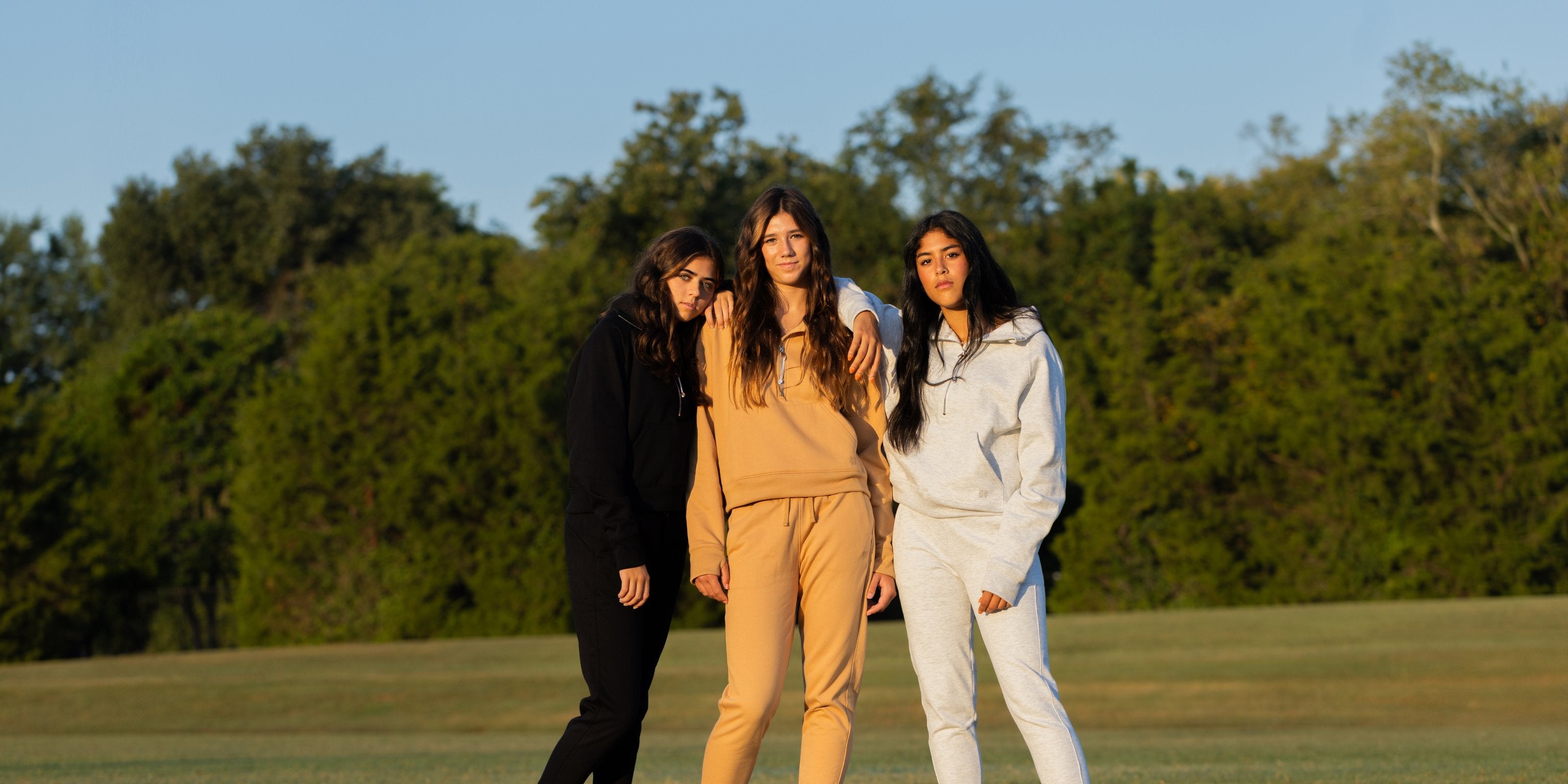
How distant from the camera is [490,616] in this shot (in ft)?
73.8

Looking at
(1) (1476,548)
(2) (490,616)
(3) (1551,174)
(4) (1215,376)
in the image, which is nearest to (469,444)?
(2) (490,616)

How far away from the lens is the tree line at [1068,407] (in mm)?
20297

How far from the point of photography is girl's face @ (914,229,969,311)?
3.76 m

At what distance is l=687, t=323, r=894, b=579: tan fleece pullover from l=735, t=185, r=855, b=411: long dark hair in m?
0.03

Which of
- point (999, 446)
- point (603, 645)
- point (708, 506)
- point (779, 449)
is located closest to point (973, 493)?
A: point (999, 446)

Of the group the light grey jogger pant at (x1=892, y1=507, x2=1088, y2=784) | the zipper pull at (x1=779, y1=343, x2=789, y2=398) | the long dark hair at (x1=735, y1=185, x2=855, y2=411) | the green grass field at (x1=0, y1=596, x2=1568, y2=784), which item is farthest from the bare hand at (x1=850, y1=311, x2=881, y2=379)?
the green grass field at (x1=0, y1=596, x2=1568, y2=784)

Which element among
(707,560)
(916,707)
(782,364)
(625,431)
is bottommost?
(916,707)

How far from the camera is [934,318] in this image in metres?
3.87

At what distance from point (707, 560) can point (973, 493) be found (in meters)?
0.77

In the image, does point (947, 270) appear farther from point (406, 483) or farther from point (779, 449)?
point (406, 483)

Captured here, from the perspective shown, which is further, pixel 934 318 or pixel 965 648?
pixel 934 318

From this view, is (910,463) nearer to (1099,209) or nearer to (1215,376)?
(1215,376)

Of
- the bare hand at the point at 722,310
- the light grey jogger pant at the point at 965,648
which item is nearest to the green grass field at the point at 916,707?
the light grey jogger pant at the point at 965,648

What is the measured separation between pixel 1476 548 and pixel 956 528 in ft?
61.5
